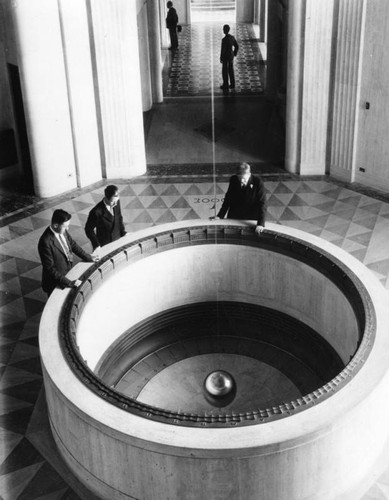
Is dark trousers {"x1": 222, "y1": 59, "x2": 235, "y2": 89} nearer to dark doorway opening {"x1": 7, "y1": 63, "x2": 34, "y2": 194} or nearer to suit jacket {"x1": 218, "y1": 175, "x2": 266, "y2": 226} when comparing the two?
dark doorway opening {"x1": 7, "y1": 63, "x2": 34, "y2": 194}

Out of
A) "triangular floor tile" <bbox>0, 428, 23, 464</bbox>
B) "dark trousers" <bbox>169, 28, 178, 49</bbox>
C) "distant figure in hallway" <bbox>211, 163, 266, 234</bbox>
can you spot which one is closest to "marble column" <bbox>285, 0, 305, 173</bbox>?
"distant figure in hallway" <bbox>211, 163, 266, 234</bbox>

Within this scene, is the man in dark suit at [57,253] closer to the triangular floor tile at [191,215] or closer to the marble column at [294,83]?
the triangular floor tile at [191,215]

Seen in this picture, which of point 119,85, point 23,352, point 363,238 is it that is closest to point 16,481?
point 23,352

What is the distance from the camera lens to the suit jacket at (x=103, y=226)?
7.29m

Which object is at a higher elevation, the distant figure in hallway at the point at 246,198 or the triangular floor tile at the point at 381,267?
the distant figure in hallway at the point at 246,198

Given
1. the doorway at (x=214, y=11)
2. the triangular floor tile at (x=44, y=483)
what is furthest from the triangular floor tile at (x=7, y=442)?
the doorway at (x=214, y=11)

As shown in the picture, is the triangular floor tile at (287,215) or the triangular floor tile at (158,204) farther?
the triangular floor tile at (158,204)

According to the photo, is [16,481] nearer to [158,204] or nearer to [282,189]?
[158,204]

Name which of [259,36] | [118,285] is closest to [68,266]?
[118,285]

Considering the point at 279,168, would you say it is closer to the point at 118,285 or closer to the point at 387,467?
the point at 118,285

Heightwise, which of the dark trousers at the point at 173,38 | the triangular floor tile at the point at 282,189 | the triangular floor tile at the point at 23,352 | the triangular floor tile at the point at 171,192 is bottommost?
the triangular floor tile at the point at 23,352

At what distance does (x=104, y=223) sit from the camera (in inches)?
290

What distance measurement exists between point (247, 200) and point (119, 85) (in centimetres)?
383

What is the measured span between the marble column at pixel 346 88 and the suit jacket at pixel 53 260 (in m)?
5.08
